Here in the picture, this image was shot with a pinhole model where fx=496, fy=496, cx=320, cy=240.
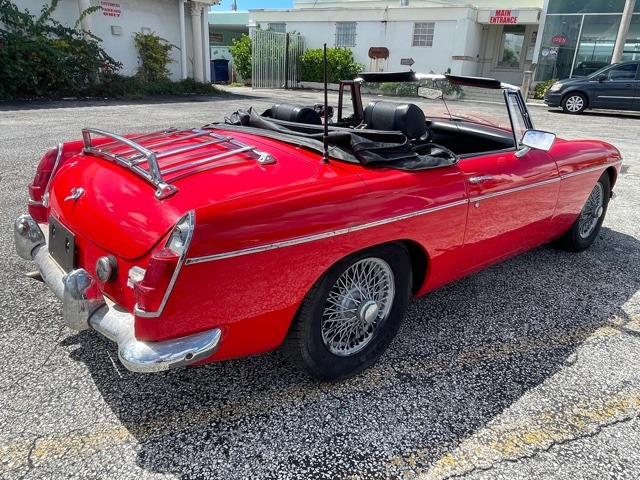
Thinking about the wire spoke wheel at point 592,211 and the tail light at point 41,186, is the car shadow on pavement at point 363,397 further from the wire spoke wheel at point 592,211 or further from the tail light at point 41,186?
the wire spoke wheel at point 592,211

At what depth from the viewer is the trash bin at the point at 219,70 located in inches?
1035

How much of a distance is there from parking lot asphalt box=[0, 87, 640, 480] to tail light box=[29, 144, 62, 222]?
60cm

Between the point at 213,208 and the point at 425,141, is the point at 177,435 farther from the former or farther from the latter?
the point at 425,141

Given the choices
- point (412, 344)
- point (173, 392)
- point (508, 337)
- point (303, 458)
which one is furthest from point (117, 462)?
point (508, 337)

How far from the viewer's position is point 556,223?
12.4 feet

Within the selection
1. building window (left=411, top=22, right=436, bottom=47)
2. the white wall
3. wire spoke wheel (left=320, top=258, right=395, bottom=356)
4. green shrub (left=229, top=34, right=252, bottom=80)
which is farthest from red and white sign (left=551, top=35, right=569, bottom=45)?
wire spoke wheel (left=320, top=258, right=395, bottom=356)

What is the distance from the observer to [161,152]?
2652 millimetres

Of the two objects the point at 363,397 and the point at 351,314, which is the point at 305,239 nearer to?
the point at 351,314

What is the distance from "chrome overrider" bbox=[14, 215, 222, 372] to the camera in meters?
1.88

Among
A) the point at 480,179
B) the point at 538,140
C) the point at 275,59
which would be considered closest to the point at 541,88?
the point at 275,59

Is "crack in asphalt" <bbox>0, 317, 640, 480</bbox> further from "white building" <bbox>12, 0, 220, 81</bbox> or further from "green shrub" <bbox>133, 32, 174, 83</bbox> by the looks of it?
"green shrub" <bbox>133, 32, 174, 83</bbox>

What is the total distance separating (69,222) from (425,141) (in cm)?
210

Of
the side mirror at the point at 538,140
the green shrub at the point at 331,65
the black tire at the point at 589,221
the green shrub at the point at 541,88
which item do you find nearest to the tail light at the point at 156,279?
the side mirror at the point at 538,140

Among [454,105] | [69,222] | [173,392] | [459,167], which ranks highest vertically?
[454,105]
